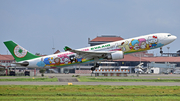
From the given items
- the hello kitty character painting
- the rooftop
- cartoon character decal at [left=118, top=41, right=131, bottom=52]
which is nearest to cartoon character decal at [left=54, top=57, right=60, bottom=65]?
cartoon character decal at [left=118, top=41, right=131, bottom=52]

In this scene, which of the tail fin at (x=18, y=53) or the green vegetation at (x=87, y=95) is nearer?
the green vegetation at (x=87, y=95)

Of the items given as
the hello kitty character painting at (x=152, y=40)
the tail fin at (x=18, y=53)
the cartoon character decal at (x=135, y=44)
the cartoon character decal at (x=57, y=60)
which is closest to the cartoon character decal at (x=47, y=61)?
the cartoon character decal at (x=57, y=60)

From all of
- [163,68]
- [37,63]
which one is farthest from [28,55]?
[163,68]

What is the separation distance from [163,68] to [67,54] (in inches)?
3240

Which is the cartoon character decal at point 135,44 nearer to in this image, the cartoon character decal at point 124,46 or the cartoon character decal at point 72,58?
the cartoon character decal at point 124,46

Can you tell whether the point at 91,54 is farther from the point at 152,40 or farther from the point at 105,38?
the point at 105,38

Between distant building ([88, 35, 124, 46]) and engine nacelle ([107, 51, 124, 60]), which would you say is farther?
distant building ([88, 35, 124, 46])

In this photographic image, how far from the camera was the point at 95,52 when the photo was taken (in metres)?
51.7

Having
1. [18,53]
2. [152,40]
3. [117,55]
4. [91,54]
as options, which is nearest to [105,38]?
[18,53]

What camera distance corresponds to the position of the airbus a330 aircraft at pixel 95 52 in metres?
50.0

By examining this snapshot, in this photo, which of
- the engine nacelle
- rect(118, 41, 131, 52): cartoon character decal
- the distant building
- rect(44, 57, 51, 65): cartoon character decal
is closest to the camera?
the engine nacelle

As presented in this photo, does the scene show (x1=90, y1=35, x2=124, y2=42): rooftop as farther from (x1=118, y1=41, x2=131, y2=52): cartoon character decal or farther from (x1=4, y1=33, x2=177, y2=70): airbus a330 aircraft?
(x1=118, y1=41, x2=131, y2=52): cartoon character decal

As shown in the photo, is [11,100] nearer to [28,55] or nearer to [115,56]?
[115,56]

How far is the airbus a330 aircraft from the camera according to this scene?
50.0m
